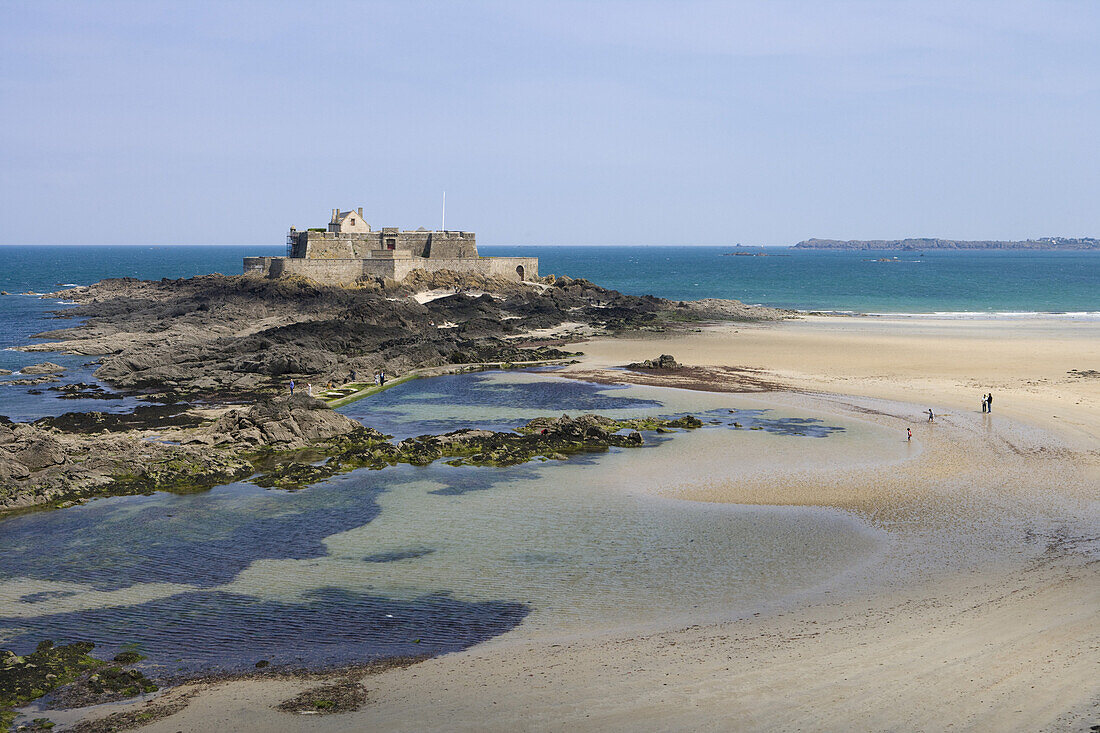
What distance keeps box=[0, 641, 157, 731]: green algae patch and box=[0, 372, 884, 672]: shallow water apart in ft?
1.84

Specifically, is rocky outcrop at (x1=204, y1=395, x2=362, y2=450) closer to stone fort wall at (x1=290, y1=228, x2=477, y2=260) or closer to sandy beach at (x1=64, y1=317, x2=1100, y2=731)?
sandy beach at (x1=64, y1=317, x2=1100, y2=731)

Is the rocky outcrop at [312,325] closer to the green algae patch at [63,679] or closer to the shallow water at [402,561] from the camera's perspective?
the shallow water at [402,561]

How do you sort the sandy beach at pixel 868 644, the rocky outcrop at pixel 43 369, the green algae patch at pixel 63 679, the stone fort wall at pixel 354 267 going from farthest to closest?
the stone fort wall at pixel 354 267 → the rocky outcrop at pixel 43 369 → the green algae patch at pixel 63 679 → the sandy beach at pixel 868 644

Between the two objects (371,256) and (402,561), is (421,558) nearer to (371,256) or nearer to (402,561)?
(402,561)

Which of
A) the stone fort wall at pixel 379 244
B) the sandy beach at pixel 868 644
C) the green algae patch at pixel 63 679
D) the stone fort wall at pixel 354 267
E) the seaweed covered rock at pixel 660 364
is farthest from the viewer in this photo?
the stone fort wall at pixel 379 244

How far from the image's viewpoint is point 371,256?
211 ft

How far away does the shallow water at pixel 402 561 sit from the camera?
1264 centimetres

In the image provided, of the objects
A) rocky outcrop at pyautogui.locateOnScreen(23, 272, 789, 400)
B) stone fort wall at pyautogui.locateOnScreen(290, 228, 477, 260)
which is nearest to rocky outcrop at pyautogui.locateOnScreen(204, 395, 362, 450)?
rocky outcrop at pyautogui.locateOnScreen(23, 272, 789, 400)

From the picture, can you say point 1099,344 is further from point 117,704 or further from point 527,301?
point 117,704

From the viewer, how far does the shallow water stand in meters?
12.6

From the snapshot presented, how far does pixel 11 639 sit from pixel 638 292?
88019 millimetres

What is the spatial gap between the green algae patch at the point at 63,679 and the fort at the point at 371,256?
50.7m

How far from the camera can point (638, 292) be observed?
97625 mm

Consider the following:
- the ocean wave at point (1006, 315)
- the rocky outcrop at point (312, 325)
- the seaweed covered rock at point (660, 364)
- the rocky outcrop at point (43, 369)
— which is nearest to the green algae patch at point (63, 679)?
the rocky outcrop at point (312, 325)
